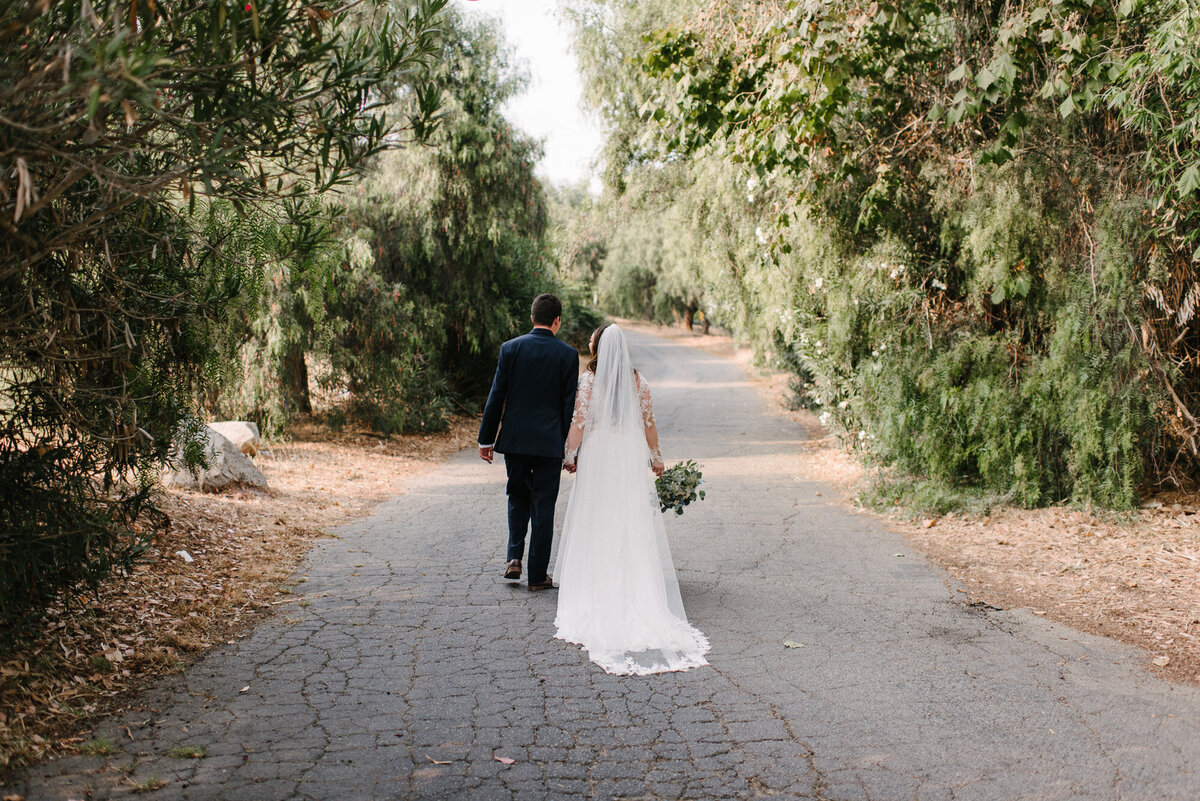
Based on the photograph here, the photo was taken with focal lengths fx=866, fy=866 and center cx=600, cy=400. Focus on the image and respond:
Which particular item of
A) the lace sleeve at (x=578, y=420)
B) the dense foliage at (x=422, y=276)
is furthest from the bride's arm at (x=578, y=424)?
the dense foliage at (x=422, y=276)

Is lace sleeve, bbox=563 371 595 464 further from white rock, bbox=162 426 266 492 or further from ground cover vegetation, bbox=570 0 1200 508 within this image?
white rock, bbox=162 426 266 492

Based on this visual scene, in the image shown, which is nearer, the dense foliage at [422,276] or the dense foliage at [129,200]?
the dense foliage at [129,200]

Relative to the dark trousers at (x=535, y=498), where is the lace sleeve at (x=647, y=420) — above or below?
above

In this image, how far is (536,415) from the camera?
6426 millimetres

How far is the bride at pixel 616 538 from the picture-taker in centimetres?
545

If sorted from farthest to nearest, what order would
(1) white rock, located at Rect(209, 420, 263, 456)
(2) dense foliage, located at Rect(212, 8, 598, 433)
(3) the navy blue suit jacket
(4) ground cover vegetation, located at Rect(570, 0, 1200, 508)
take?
(2) dense foliage, located at Rect(212, 8, 598, 433) < (1) white rock, located at Rect(209, 420, 263, 456) < (4) ground cover vegetation, located at Rect(570, 0, 1200, 508) < (3) the navy blue suit jacket

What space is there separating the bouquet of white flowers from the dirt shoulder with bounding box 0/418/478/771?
2.77 meters

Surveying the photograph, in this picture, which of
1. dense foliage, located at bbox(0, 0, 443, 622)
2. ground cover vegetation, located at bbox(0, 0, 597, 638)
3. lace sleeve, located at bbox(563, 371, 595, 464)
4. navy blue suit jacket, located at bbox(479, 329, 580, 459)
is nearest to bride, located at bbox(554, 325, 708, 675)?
lace sleeve, located at bbox(563, 371, 595, 464)

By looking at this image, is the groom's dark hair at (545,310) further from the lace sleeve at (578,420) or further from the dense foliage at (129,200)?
the dense foliage at (129,200)

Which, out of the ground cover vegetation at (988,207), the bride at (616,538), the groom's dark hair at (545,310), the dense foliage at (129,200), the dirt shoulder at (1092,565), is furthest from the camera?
the ground cover vegetation at (988,207)

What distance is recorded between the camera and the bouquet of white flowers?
6488 millimetres

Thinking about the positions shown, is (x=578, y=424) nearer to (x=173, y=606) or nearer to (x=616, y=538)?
(x=616, y=538)

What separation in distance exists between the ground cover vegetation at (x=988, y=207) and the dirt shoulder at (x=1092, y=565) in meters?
0.42

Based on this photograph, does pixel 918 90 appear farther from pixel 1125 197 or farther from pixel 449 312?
pixel 449 312
